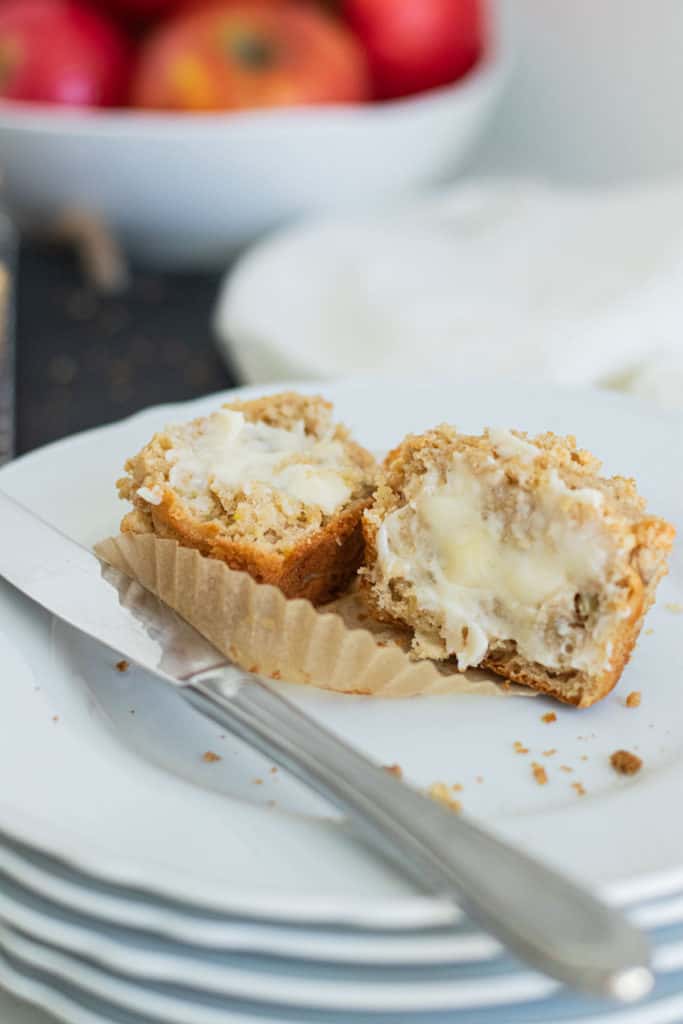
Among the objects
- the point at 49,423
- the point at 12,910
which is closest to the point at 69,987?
the point at 12,910

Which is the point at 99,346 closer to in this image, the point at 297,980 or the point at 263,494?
the point at 263,494

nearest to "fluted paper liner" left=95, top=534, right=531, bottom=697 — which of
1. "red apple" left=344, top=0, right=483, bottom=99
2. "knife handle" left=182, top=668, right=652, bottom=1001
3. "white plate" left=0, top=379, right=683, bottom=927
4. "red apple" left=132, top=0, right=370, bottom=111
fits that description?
"white plate" left=0, top=379, right=683, bottom=927

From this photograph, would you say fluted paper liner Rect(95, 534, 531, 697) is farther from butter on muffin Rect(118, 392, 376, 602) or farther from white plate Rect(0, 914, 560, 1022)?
white plate Rect(0, 914, 560, 1022)

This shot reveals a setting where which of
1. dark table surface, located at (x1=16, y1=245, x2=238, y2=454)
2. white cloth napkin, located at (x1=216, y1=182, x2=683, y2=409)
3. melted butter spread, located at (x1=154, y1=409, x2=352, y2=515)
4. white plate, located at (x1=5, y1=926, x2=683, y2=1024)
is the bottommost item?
dark table surface, located at (x1=16, y1=245, x2=238, y2=454)

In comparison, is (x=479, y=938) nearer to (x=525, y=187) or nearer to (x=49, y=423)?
(x=49, y=423)

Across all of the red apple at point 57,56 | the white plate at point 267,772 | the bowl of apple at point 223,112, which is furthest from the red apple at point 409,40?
the white plate at point 267,772

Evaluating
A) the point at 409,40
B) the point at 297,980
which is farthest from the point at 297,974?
the point at 409,40

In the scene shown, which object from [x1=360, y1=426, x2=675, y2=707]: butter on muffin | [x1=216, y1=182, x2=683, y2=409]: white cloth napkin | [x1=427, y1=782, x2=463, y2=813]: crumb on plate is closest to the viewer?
[x1=427, y1=782, x2=463, y2=813]: crumb on plate
